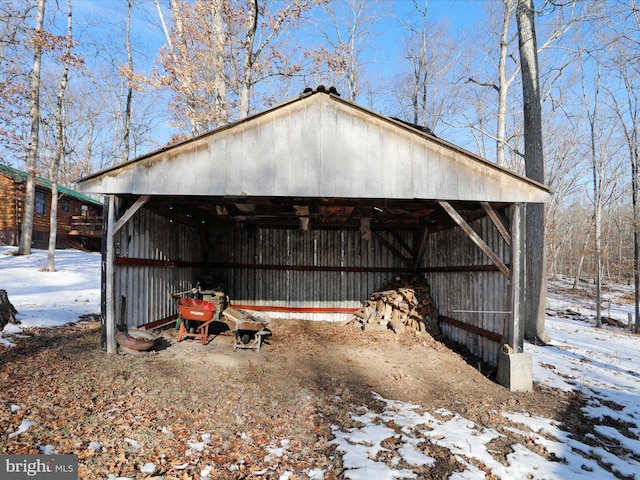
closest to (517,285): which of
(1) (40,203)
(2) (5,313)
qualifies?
(2) (5,313)

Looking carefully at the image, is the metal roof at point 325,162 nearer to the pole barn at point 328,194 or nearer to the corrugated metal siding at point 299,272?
the pole barn at point 328,194

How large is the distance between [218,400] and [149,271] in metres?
3.91

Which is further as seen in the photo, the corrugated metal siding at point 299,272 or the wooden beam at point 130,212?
the corrugated metal siding at point 299,272

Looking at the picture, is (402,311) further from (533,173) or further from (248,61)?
(248,61)

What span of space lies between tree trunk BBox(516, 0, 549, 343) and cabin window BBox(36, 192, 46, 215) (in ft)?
83.2

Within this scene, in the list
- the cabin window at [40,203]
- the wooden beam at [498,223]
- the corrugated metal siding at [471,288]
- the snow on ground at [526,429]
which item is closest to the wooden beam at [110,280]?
the snow on ground at [526,429]

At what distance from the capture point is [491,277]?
6547 millimetres

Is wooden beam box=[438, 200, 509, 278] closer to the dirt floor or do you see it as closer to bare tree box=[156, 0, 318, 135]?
the dirt floor

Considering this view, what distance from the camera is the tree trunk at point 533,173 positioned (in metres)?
8.42

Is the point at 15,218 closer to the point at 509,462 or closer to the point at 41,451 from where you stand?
the point at 41,451

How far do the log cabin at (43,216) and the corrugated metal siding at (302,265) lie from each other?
12.8 metres

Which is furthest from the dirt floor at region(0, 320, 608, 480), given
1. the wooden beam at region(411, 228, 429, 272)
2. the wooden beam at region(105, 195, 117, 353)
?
the wooden beam at region(411, 228, 429, 272)

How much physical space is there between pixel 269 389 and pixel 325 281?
19.0 feet

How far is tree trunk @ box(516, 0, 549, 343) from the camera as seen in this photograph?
27.6 ft
